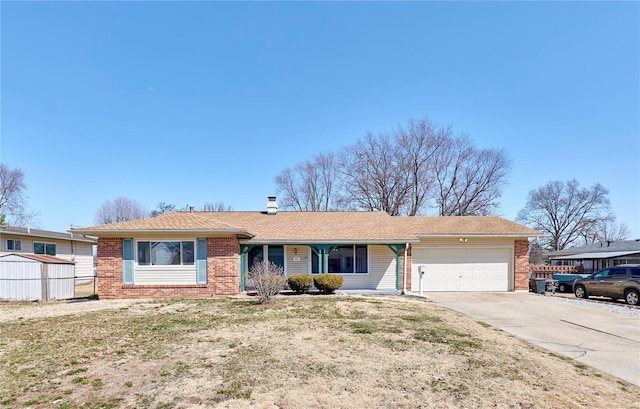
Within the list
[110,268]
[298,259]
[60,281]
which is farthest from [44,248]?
[298,259]

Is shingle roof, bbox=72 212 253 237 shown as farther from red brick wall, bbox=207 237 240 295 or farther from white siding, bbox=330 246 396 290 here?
white siding, bbox=330 246 396 290

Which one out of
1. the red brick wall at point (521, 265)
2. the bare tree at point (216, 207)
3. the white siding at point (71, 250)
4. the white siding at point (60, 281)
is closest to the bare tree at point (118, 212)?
the bare tree at point (216, 207)

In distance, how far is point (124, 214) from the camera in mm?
46812

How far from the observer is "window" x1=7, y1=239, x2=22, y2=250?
18500mm

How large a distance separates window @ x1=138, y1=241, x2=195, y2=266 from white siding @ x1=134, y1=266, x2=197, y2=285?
153mm

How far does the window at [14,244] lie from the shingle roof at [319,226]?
32.1 feet

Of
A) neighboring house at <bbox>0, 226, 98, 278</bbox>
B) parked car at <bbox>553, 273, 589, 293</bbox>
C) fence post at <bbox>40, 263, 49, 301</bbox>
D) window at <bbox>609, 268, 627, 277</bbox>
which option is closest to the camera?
fence post at <bbox>40, 263, 49, 301</bbox>

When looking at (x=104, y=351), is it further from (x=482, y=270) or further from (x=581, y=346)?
(x=482, y=270)

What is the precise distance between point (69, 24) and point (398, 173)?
82.3 feet

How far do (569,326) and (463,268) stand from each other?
25.1 ft

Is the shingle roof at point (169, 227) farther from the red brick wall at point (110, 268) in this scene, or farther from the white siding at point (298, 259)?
the white siding at point (298, 259)

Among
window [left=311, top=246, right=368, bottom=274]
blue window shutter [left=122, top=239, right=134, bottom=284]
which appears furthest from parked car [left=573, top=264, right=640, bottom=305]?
blue window shutter [left=122, top=239, right=134, bottom=284]

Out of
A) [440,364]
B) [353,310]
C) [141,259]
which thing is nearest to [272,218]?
[141,259]

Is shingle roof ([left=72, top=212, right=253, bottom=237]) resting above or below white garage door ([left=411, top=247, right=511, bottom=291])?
above
